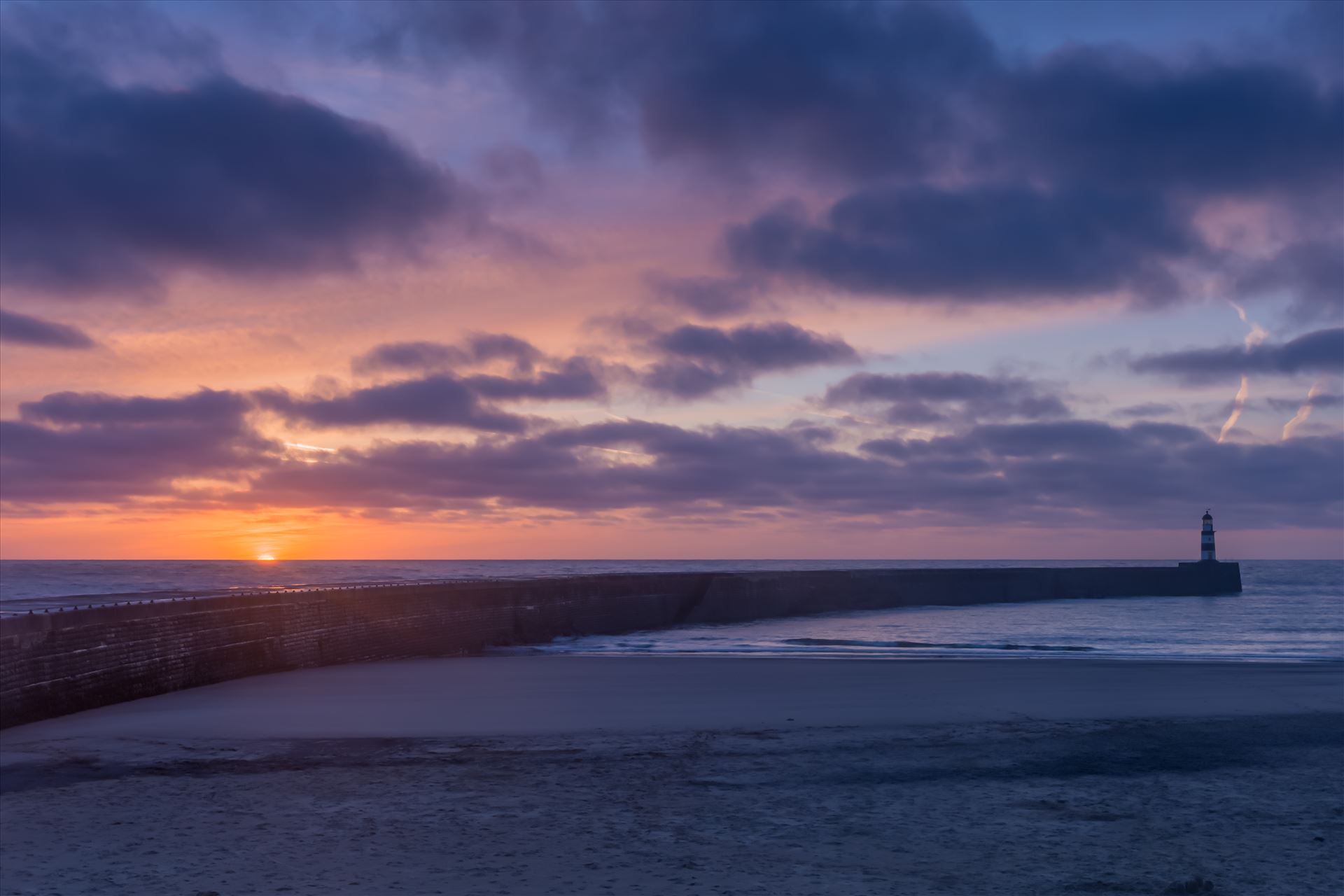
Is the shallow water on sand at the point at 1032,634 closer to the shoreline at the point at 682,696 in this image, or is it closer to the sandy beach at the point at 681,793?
the shoreline at the point at 682,696

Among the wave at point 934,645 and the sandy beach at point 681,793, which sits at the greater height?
the sandy beach at point 681,793

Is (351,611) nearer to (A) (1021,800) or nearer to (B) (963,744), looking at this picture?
(B) (963,744)

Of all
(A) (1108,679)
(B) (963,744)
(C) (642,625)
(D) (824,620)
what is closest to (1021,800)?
(B) (963,744)

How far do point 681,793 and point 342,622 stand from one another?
56.2 feet

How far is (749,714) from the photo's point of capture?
642 inches

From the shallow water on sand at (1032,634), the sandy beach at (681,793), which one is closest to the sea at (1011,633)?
the shallow water on sand at (1032,634)

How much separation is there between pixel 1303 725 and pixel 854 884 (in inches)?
424

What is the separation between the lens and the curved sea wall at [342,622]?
52.5ft

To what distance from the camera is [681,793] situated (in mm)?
10703

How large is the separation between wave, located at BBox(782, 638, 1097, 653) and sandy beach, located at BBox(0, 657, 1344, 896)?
1381cm

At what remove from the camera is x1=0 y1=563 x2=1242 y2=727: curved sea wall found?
16000 mm

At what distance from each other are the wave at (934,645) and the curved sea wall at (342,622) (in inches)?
345

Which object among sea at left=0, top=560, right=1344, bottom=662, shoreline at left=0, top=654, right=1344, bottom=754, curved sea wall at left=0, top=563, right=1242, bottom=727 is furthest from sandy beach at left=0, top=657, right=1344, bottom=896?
sea at left=0, top=560, right=1344, bottom=662

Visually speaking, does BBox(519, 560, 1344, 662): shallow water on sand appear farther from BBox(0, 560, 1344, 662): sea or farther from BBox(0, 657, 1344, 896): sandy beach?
BBox(0, 657, 1344, 896): sandy beach
